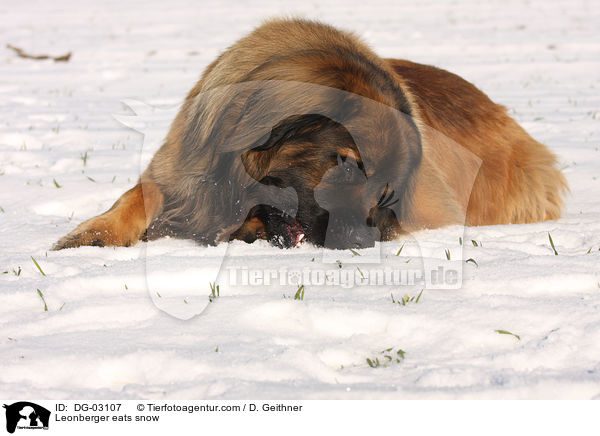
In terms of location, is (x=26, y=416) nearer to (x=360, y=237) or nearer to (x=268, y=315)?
(x=268, y=315)

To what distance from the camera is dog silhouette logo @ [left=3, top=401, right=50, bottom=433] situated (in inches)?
56.6

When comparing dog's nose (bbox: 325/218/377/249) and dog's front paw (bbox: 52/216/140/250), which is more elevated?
dog's nose (bbox: 325/218/377/249)

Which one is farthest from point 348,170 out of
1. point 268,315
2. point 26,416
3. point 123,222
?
point 26,416

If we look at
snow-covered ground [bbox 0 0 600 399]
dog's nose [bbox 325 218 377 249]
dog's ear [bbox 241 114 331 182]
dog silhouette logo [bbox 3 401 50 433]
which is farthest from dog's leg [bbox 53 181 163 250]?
dog silhouette logo [bbox 3 401 50 433]

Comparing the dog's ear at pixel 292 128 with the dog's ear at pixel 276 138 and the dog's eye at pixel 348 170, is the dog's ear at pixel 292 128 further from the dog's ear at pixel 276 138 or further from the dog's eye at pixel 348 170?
the dog's eye at pixel 348 170

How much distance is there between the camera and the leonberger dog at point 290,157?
8.36ft

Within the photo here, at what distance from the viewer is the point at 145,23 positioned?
13.4 metres

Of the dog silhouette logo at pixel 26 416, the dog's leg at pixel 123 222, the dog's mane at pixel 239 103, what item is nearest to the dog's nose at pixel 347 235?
the dog's mane at pixel 239 103

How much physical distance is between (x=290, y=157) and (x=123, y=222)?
2.95ft

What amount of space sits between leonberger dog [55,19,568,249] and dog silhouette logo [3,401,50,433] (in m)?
1.34

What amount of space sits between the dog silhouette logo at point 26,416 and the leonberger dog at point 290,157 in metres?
1.34

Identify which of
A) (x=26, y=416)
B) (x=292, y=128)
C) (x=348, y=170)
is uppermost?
(x=292, y=128)

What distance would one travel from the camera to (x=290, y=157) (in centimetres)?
260

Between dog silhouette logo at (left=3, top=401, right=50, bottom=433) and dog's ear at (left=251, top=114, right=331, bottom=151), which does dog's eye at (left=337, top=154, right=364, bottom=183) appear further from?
dog silhouette logo at (left=3, top=401, right=50, bottom=433)
